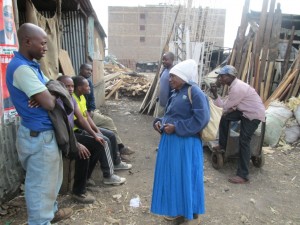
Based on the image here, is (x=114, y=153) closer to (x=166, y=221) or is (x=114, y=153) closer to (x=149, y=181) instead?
(x=149, y=181)

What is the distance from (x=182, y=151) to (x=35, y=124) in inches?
58.4

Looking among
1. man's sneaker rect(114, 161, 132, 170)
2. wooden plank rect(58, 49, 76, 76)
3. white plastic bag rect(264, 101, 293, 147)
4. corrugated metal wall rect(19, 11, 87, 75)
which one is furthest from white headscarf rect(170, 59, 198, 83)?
corrugated metal wall rect(19, 11, 87, 75)

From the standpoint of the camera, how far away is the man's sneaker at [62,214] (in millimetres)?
3334

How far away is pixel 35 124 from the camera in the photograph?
2564 millimetres

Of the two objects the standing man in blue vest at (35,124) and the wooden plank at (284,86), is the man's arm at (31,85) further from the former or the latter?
the wooden plank at (284,86)

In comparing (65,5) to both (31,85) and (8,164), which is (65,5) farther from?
(31,85)

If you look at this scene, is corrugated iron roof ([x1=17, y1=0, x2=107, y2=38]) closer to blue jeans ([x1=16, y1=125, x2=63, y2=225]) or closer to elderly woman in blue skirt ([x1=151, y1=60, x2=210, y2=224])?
blue jeans ([x1=16, y1=125, x2=63, y2=225])

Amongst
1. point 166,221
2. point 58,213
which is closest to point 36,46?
point 58,213

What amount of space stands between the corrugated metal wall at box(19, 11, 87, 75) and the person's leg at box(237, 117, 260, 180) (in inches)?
183

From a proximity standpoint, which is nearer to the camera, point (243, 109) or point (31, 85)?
point (31, 85)

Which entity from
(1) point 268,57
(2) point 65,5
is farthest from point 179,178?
(1) point 268,57

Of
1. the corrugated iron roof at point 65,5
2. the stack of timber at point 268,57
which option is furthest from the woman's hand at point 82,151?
the stack of timber at point 268,57

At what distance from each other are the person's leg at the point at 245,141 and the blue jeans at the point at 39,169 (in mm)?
3046

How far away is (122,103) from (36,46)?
9.71m
